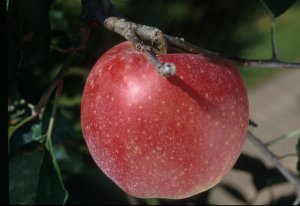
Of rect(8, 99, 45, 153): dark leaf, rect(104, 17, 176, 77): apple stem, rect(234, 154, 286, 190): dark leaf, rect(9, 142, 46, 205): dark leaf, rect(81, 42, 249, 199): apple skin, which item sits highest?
rect(104, 17, 176, 77): apple stem

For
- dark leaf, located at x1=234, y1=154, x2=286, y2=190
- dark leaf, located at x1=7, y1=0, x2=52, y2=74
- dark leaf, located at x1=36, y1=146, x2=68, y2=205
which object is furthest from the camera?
dark leaf, located at x1=234, y1=154, x2=286, y2=190

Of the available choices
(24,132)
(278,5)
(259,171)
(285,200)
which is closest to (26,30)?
(24,132)

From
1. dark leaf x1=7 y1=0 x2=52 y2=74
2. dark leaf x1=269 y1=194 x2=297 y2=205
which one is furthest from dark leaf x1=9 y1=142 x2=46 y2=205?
dark leaf x1=269 y1=194 x2=297 y2=205

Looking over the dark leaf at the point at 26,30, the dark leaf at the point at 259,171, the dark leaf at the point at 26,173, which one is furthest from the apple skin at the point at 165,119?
the dark leaf at the point at 259,171

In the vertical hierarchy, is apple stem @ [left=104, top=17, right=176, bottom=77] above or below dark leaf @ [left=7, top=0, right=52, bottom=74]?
above

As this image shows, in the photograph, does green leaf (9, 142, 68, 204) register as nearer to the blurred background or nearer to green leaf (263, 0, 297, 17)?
the blurred background

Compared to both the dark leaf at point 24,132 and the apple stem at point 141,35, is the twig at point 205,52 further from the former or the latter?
the dark leaf at point 24,132

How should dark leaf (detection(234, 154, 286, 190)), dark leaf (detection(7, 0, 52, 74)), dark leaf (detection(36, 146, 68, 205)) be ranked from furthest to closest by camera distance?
dark leaf (detection(234, 154, 286, 190)), dark leaf (detection(36, 146, 68, 205)), dark leaf (detection(7, 0, 52, 74))

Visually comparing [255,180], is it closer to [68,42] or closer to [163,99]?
[68,42]

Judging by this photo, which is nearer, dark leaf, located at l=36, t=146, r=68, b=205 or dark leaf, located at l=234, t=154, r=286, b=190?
dark leaf, located at l=36, t=146, r=68, b=205
